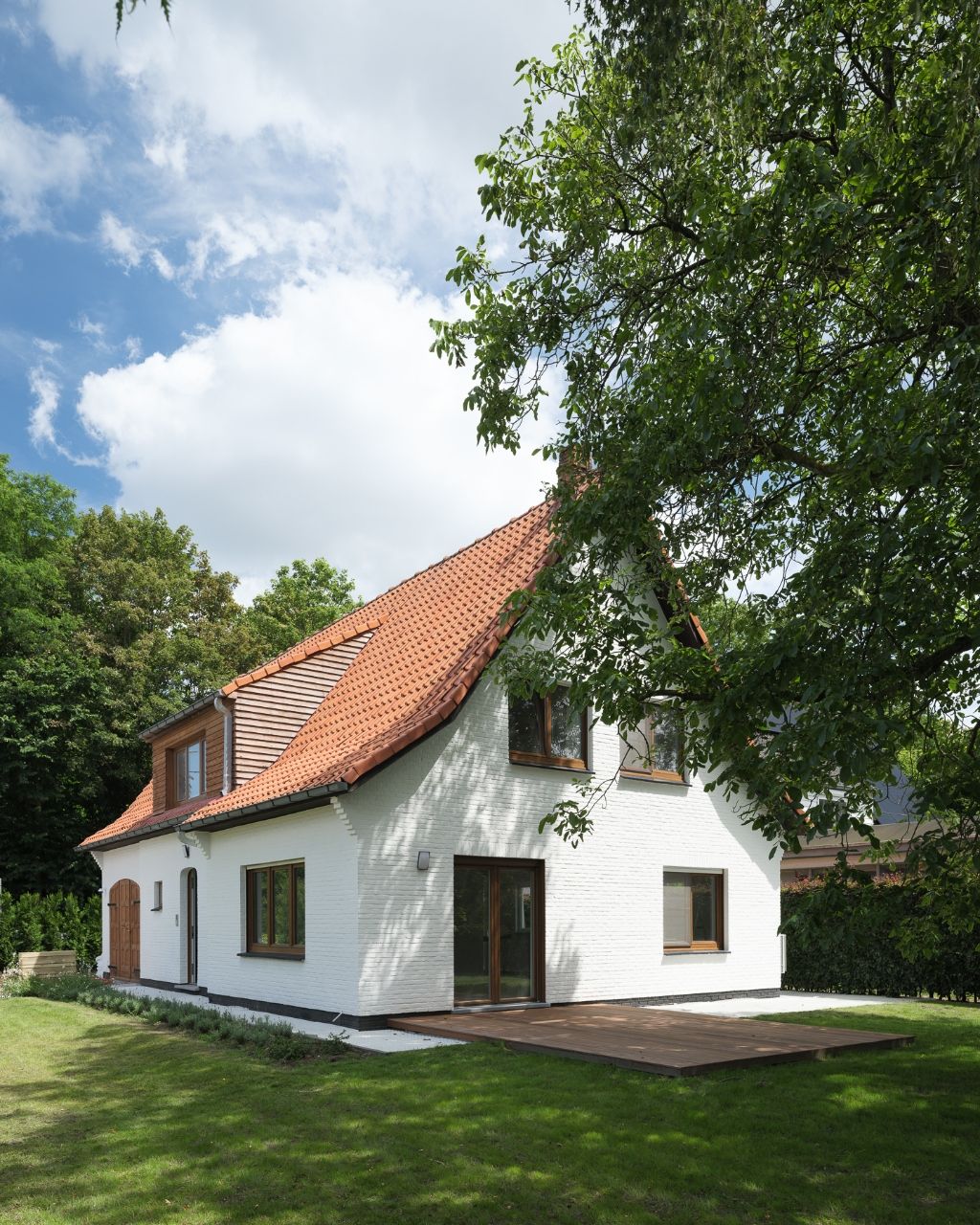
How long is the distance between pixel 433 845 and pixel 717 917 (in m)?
6.59

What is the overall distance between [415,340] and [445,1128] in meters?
7.32

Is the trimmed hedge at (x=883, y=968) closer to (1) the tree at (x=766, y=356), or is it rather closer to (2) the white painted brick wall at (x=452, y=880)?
(2) the white painted brick wall at (x=452, y=880)

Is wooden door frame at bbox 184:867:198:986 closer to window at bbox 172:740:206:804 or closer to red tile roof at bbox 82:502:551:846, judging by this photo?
red tile roof at bbox 82:502:551:846

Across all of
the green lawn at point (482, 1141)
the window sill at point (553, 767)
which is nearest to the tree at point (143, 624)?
the window sill at point (553, 767)

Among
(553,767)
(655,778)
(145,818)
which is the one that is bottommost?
(145,818)

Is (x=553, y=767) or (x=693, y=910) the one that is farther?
(x=693, y=910)

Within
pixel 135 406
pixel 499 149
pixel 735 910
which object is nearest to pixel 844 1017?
pixel 735 910

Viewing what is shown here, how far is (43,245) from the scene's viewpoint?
12602mm

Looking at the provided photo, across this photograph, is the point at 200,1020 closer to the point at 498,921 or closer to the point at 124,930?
the point at 498,921

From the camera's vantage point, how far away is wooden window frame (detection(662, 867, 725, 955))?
59.4 feet

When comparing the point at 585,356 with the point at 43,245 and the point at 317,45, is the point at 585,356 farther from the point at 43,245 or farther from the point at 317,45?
the point at 43,245

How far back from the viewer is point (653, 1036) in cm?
1247

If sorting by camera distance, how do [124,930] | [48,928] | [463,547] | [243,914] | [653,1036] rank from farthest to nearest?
[48,928] → [124,930] → [463,547] → [243,914] → [653,1036]

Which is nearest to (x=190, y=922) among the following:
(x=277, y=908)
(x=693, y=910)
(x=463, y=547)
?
(x=277, y=908)
